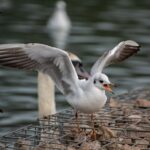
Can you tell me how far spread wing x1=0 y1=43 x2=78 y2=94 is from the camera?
7.78 meters

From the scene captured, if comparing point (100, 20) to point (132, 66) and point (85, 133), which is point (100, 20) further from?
point (85, 133)

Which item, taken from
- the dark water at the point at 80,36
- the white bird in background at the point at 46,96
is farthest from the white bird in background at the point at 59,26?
the white bird in background at the point at 46,96

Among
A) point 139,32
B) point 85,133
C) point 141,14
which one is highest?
point 141,14

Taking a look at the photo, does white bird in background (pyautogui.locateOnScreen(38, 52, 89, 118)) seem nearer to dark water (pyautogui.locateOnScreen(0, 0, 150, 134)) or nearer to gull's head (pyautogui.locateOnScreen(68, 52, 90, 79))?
gull's head (pyautogui.locateOnScreen(68, 52, 90, 79))

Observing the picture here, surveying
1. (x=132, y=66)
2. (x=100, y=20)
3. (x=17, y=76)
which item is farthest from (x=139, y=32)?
(x=17, y=76)

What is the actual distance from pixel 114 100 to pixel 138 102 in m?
0.34

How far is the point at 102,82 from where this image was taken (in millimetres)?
7656

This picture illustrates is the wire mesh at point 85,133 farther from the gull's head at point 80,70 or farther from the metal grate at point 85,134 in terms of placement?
the gull's head at point 80,70

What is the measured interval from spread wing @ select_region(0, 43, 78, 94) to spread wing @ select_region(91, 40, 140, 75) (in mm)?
321

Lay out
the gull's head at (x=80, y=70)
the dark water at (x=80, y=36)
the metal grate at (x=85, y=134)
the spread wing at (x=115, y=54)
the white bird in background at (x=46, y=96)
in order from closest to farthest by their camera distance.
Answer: the metal grate at (x=85, y=134), the spread wing at (x=115, y=54), the gull's head at (x=80, y=70), the white bird in background at (x=46, y=96), the dark water at (x=80, y=36)

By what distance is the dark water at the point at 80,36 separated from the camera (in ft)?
45.2

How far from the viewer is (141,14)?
25.8 m

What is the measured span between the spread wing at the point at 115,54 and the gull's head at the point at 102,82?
18.0 inches

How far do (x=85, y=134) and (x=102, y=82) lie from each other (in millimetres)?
755
